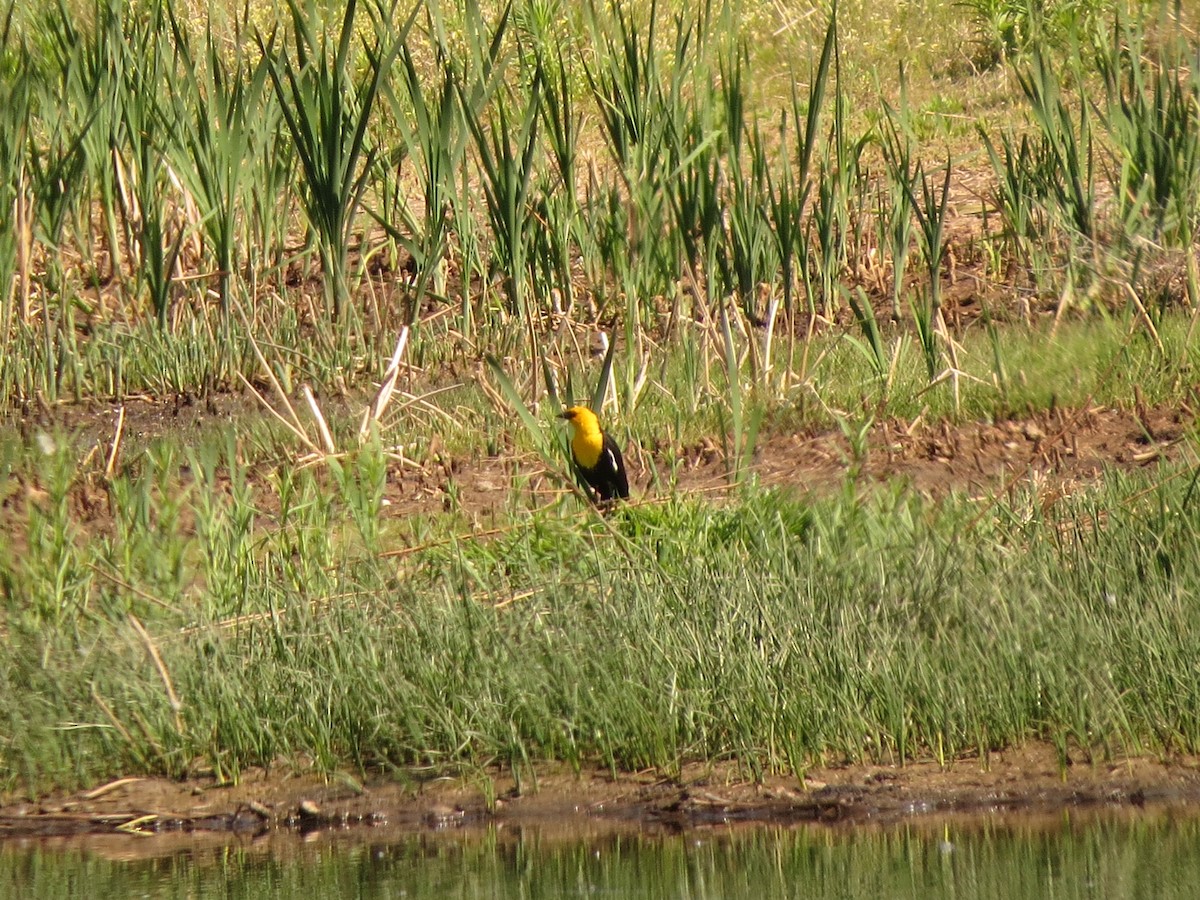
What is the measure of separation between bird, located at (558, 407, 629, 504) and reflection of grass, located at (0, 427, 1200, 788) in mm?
794

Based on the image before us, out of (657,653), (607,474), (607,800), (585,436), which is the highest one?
(585,436)

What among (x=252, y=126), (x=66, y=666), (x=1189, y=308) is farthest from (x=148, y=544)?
(x=1189, y=308)

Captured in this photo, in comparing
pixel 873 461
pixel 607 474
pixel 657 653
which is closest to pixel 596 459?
pixel 607 474

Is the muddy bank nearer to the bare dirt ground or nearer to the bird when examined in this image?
the bare dirt ground

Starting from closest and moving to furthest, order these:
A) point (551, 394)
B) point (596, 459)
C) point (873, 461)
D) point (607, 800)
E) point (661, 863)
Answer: point (661, 863) < point (607, 800) < point (551, 394) < point (596, 459) < point (873, 461)

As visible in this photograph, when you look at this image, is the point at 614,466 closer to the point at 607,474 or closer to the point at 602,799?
the point at 607,474

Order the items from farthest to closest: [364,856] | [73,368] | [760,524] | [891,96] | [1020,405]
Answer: [891,96] → [73,368] → [1020,405] → [760,524] → [364,856]

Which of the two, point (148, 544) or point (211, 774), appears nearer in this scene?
point (211, 774)

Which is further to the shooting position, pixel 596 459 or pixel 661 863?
pixel 596 459

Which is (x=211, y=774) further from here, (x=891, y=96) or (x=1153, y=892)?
(x=891, y=96)

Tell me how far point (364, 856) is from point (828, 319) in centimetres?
449

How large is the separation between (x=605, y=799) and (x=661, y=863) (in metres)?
0.58

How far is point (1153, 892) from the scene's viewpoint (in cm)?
385

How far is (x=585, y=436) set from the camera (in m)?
6.61
